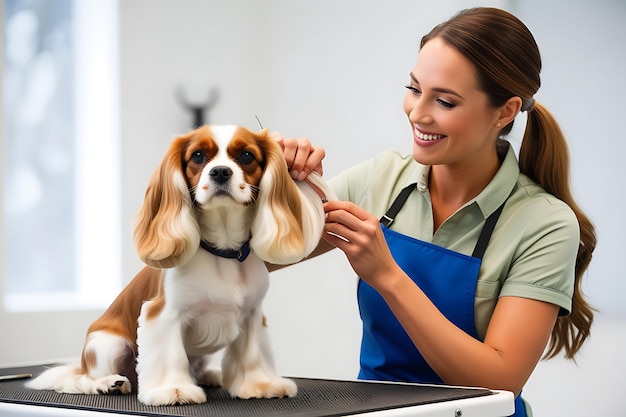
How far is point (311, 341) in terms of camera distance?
138 inches

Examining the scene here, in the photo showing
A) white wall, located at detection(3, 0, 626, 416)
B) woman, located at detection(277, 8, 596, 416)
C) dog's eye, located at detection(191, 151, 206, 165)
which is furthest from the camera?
white wall, located at detection(3, 0, 626, 416)

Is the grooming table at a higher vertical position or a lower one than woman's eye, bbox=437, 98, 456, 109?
lower

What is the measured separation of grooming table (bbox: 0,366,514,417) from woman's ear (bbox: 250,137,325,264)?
0.23m

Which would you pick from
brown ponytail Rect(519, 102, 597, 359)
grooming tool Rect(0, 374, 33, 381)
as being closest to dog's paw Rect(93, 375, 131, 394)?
grooming tool Rect(0, 374, 33, 381)

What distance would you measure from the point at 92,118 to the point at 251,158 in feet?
7.13

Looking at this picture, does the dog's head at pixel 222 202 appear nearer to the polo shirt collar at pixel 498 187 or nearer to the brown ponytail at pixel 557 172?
the polo shirt collar at pixel 498 187

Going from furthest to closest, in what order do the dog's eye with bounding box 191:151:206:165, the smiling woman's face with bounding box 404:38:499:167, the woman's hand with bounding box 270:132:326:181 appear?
the smiling woman's face with bounding box 404:38:499:167 → the woman's hand with bounding box 270:132:326:181 → the dog's eye with bounding box 191:151:206:165

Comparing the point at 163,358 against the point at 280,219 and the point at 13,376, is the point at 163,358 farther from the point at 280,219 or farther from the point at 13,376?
the point at 13,376

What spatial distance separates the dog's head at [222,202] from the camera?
1.21m

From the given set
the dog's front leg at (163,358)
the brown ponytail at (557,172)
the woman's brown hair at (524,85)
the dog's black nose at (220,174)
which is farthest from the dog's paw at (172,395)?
the brown ponytail at (557,172)

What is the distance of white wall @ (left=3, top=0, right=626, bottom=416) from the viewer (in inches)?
104

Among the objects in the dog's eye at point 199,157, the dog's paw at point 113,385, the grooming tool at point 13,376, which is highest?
the dog's eye at point 199,157

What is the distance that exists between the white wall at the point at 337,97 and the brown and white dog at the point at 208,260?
1637mm

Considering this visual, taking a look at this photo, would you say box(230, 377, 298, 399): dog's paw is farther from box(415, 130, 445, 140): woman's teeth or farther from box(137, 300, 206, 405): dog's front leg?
box(415, 130, 445, 140): woman's teeth
